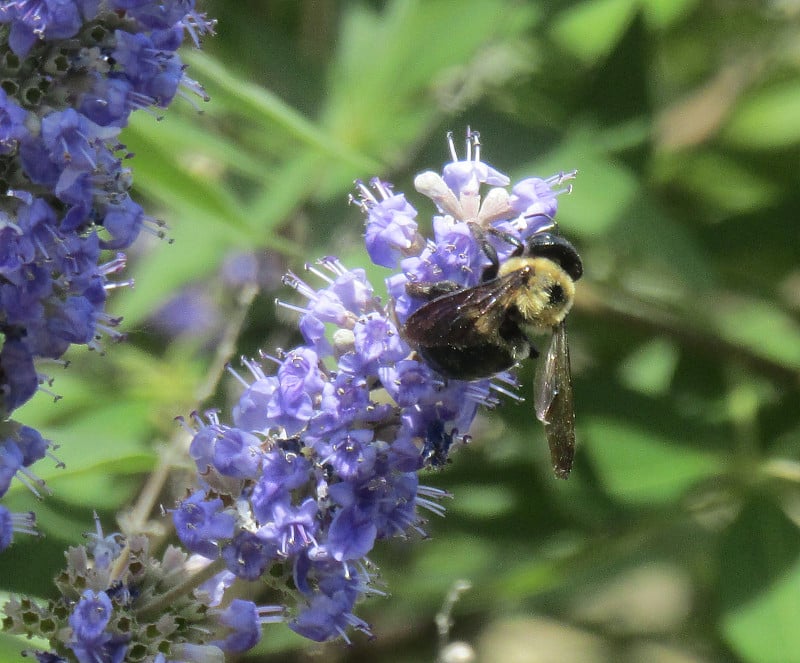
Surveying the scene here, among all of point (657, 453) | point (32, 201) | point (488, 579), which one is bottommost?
point (32, 201)

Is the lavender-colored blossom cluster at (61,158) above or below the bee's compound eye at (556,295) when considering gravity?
below

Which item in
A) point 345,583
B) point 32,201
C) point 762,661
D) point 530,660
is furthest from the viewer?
point 530,660

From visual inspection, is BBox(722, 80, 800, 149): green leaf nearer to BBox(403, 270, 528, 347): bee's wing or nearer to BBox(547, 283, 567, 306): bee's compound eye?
BBox(547, 283, 567, 306): bee's compound eye

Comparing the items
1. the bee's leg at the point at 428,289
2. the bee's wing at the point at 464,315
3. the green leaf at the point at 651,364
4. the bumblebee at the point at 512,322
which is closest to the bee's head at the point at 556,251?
the bumblebee at the point at 512,322

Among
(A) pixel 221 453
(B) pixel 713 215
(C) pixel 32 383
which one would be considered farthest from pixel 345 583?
(B) pixel 713 215

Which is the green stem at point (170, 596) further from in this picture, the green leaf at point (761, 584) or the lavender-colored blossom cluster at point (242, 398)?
the green leaf at point (761, 584)

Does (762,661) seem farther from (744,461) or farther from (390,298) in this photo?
(390,298)
